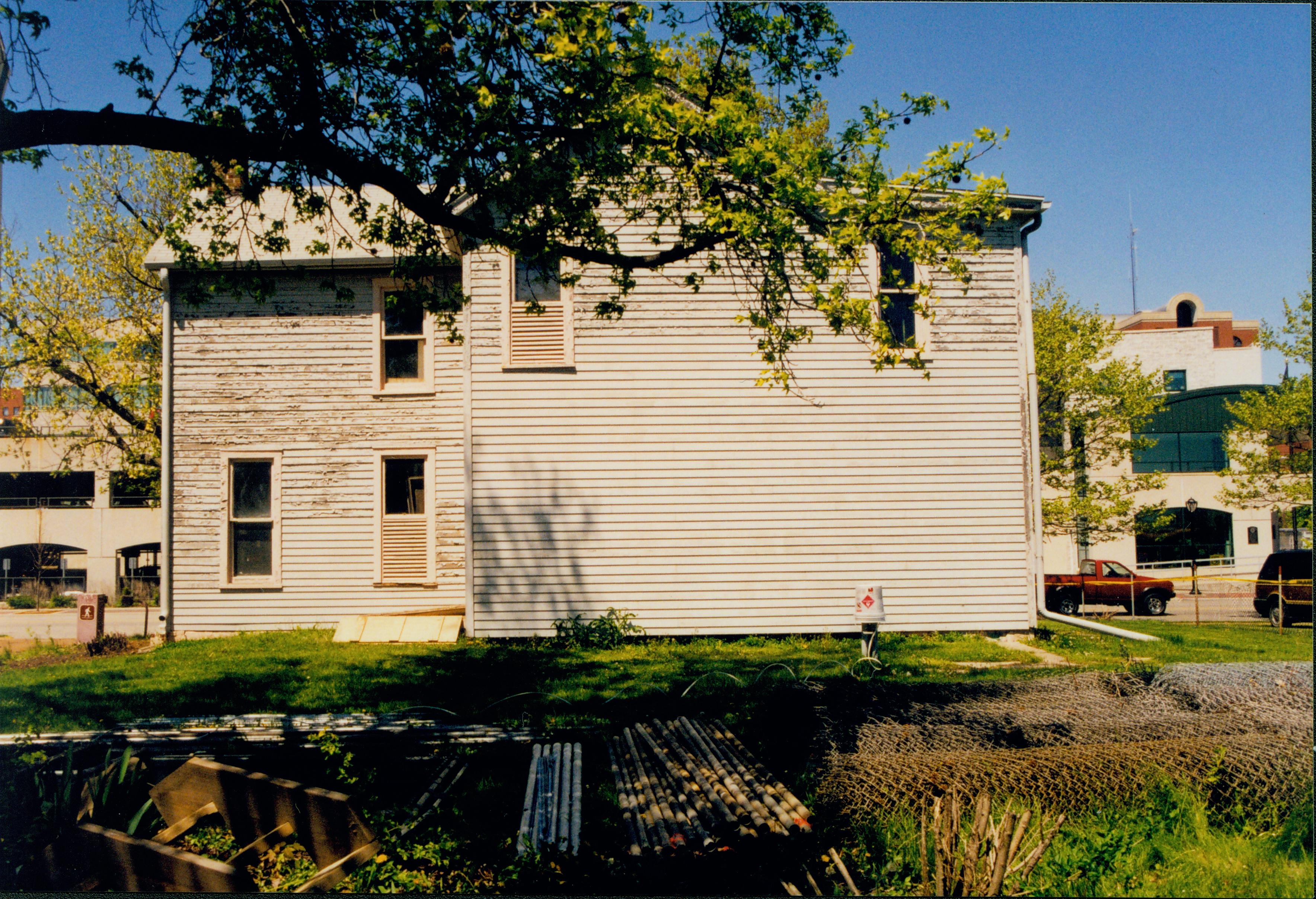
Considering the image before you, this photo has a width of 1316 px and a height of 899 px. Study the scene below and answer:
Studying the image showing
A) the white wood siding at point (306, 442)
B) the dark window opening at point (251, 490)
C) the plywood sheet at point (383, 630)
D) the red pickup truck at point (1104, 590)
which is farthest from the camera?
the red pickup truck at point (1104, 590)

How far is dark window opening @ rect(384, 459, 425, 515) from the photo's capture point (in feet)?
39.9

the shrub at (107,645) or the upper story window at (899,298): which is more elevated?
the upper story window at (899,298)

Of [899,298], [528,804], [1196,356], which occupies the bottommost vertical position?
[528,804]

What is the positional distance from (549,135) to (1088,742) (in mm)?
5446

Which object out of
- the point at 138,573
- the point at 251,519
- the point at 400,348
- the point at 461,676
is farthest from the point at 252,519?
the point at 461,676

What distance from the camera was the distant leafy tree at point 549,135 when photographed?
5398mm

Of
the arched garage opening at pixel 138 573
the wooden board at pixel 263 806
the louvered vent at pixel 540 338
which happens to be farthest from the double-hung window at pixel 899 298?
the arched garage opening at pixel 138 573

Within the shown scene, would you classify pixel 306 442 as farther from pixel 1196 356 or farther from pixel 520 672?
pixel 1196 356

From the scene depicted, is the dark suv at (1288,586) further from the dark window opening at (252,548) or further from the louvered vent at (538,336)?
the dark window opening at (252,548)

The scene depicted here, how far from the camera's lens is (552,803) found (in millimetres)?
4723

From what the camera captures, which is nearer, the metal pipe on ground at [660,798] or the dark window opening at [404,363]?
the metal pipe on ground at [660,798]

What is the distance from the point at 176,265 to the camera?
11.8 meters

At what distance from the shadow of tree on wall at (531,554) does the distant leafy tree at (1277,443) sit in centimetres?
681

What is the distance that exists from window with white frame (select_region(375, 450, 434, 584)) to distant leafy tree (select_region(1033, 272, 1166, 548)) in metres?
8.87
